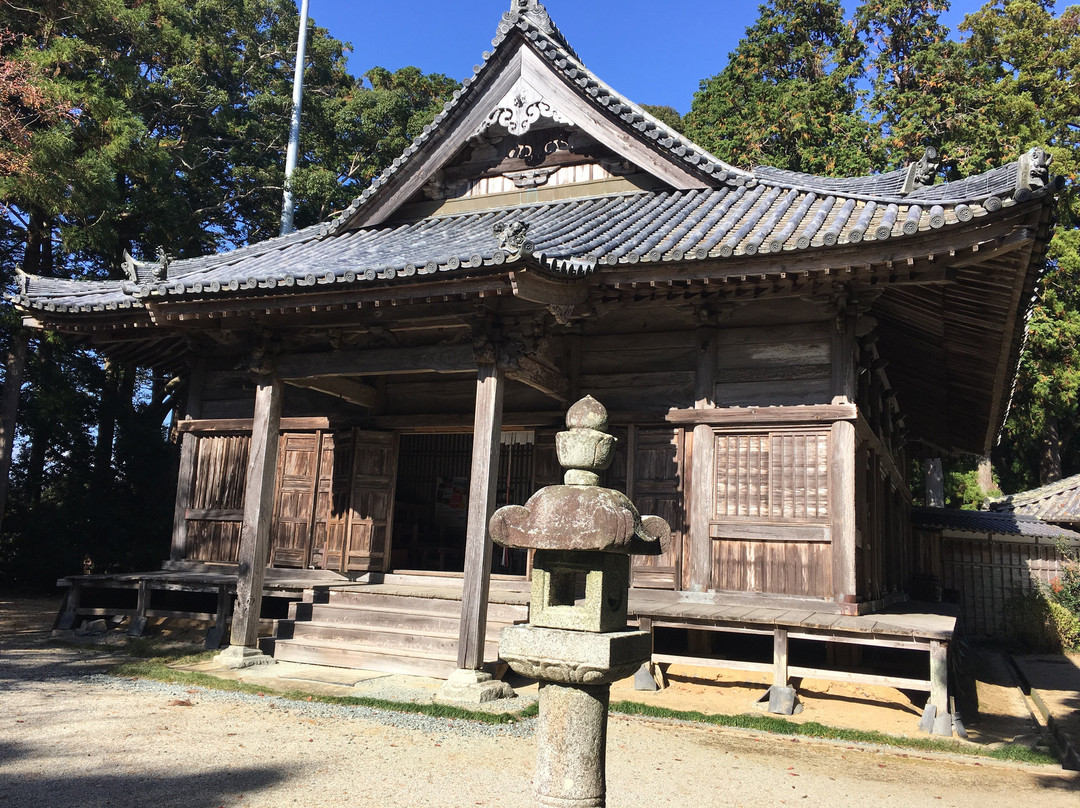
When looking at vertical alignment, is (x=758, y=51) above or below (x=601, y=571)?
above

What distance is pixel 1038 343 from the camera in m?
22.8

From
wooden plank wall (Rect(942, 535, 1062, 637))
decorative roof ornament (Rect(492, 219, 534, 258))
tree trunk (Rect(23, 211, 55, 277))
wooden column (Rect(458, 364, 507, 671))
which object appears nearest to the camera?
decorative roof ornament (Rect(492, 219, 534, 258))

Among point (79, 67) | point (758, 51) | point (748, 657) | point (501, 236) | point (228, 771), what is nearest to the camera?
point (228, 771)

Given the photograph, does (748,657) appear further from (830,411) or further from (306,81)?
(306,81)

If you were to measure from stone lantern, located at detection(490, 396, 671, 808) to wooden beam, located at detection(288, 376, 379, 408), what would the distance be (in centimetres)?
673

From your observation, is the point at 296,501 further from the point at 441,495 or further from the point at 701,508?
the point at 701,508

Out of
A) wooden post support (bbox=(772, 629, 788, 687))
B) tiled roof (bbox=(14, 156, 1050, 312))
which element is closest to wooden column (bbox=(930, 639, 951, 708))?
wooden post support (bbox=(772, 629, 788, 687))

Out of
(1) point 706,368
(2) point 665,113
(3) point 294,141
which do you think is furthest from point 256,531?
(2) point 665,113

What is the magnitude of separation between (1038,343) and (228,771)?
24.1 meters

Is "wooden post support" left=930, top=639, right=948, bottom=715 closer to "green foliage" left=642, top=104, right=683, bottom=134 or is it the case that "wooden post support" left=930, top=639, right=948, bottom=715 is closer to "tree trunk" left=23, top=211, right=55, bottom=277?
"tree trunk" left=23, top=211, right=55, bottom=277

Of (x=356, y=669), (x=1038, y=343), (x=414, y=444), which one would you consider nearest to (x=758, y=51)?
(x=1038, y=343)

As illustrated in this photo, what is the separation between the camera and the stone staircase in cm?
904

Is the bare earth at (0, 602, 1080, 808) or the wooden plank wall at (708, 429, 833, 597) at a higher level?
the wooden plank wall at (708, 429, 833, 597)

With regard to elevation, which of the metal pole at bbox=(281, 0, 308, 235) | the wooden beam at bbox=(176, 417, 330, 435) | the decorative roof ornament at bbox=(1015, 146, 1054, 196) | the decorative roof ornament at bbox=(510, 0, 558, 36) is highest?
the metal pole at bbox=(281, 0, 308, 235)
